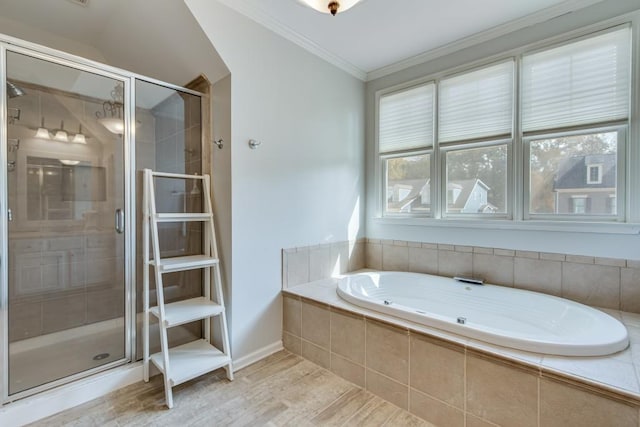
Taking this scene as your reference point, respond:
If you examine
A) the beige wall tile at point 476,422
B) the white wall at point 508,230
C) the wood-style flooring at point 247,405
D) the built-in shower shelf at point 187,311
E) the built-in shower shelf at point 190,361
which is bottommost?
the wood-style flooring at point 247,405

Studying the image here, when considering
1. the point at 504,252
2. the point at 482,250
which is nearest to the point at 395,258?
the point at 482,250

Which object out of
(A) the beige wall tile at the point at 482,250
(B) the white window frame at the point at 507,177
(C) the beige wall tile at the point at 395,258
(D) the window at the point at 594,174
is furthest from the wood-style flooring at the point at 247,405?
(D) the window at the point at 594,174

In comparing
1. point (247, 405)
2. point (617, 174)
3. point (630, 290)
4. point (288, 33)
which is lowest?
point (247, 405)

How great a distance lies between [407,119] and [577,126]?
54.2 inches

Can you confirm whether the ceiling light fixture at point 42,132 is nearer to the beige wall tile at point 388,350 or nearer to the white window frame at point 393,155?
the beige wall tile at point 388,350

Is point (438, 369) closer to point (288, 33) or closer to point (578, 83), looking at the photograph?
point (578, 83)

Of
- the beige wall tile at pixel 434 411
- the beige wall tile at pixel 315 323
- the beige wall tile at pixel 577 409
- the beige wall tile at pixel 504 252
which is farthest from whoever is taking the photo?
the beige wall tile at pixel 504 252

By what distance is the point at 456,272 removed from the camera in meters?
2.73

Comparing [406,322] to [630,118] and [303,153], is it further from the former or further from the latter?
[630,118]

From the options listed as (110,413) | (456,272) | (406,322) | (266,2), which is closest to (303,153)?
(266,2)

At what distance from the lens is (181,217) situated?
2061 millimetres

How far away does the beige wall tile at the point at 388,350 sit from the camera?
1.76m

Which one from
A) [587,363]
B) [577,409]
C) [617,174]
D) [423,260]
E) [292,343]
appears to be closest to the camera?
[577,409]

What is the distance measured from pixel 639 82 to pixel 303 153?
237cm
